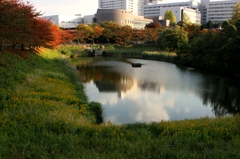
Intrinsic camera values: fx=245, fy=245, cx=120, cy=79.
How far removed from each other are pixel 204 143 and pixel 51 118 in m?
4.49

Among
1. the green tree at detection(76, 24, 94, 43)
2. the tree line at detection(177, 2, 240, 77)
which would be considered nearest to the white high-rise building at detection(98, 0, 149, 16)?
the green tree at detection(76, 24, 94, 43)

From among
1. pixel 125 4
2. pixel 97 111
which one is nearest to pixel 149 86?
pixel 97 111

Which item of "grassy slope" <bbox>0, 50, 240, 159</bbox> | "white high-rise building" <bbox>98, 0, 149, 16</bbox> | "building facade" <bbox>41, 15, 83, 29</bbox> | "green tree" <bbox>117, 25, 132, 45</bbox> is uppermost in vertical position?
"white high-rise building" <bbox>98, 0, 149, 16</bbox>

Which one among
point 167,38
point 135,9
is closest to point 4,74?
point 167,38

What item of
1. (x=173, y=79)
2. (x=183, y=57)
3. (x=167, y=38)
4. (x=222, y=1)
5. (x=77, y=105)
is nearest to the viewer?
(x=77, y=105)

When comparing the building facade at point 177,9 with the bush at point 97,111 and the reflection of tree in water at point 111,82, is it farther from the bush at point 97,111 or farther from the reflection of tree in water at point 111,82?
the bush at point 97,111

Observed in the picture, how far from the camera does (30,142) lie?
579cm

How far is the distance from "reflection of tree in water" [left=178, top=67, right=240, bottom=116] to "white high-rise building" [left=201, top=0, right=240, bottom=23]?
312ft

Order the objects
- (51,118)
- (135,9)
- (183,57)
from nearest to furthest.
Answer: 1. (51,118)
2. (183,57)
3. (135,9)

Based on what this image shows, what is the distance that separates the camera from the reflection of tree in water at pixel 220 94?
14510mm

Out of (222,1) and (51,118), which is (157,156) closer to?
(51,118)

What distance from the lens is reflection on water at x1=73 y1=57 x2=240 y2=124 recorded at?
43.2 ft

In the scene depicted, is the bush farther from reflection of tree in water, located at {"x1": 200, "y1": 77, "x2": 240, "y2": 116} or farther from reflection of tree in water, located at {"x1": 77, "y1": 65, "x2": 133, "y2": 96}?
reflection of tree in water, located at {"x1": 77, "y1": 65, "x2": 133, "y2": 96}

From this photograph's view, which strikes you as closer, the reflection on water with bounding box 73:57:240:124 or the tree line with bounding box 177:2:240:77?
the reflection on water with bounding box 73:57:240:124
